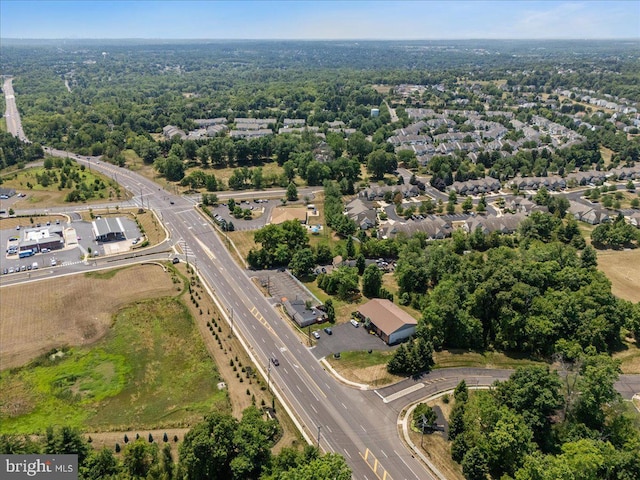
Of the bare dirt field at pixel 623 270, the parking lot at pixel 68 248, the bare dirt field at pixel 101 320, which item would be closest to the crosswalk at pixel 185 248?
the bare dirt field at pixel 101 320

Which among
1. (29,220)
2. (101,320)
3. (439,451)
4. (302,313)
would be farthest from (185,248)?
(439,451)

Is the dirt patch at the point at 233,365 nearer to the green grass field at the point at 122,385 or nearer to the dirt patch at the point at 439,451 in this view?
the green grass field at the point at 122,385

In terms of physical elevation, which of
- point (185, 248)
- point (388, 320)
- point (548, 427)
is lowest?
point (185, 248)

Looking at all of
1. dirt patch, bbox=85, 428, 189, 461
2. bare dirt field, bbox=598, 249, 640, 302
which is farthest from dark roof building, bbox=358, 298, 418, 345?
bare dirt field, bbox=598, 249, 640, 302

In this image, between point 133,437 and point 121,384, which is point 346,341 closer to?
point 133,437

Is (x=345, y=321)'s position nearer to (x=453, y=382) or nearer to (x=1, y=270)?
(x=453, y=382)

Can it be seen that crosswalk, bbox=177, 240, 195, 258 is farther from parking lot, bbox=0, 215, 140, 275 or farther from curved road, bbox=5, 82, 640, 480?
parking lot, bbox=0, 215, 140, 275

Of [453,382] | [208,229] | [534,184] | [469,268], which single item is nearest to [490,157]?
[534,184]
